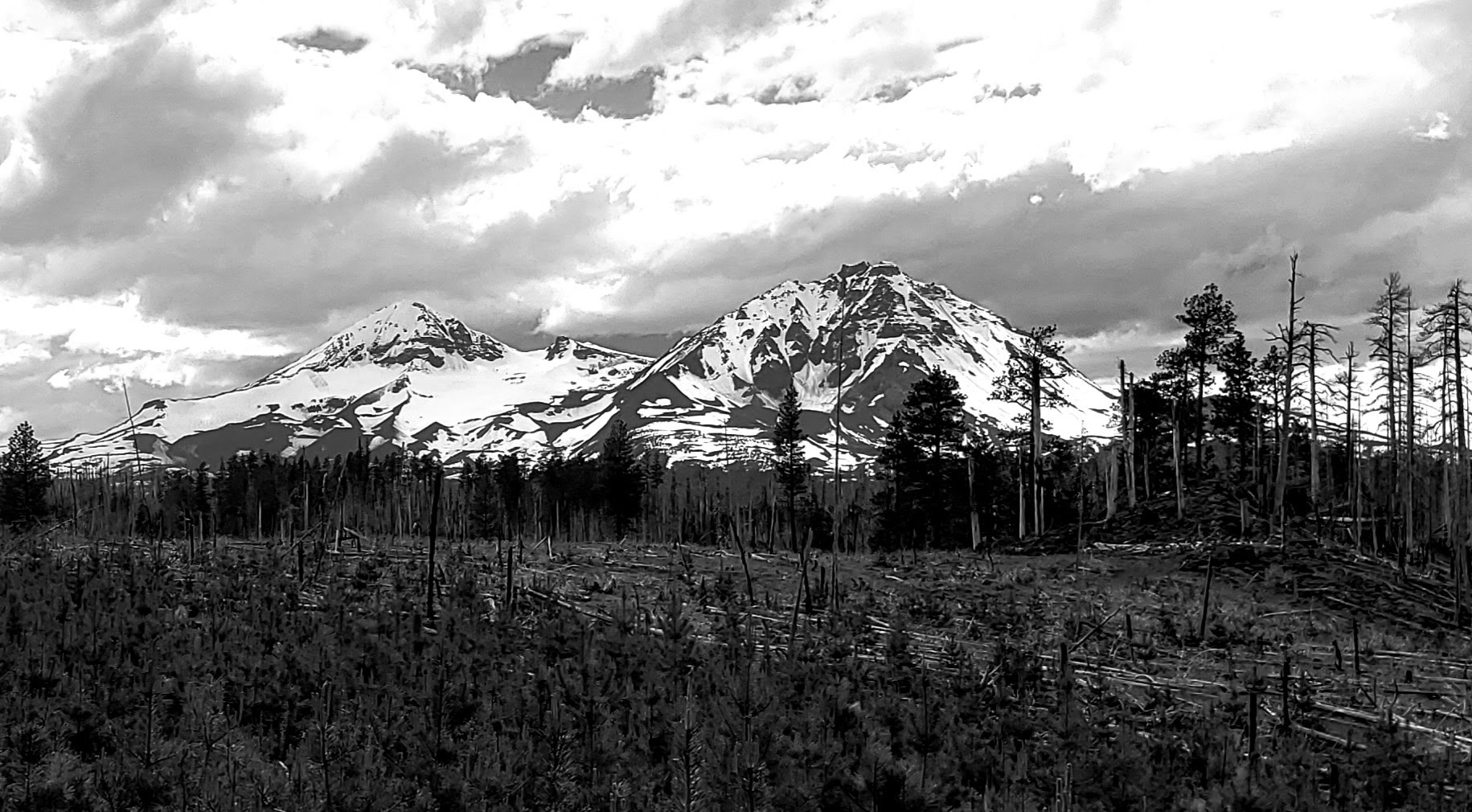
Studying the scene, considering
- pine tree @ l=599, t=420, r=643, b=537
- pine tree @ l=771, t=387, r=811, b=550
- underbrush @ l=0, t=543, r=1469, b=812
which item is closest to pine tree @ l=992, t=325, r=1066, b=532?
pine tree @ l=771, t=387, r=811, b=550

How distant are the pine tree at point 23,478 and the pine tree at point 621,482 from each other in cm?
3071

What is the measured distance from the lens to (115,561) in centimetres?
1714

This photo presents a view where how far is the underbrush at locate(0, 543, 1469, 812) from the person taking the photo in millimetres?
6801

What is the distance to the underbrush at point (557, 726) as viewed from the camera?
680 centimetres

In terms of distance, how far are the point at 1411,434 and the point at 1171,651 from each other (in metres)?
23.2

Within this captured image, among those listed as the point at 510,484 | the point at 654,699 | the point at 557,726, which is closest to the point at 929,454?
the point at 510,484

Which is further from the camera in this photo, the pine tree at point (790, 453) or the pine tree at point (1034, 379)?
the pine tree at point (790, 453)

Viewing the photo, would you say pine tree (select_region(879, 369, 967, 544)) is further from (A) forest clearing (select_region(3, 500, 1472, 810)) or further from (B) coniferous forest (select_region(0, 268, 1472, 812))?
(A) forest clearing (select_region(3, 500, 1472, 810))

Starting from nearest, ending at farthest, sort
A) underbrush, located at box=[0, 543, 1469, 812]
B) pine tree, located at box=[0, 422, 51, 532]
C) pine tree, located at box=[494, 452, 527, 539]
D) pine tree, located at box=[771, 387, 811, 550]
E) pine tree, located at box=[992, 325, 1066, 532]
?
underbrush, located at box=[0, 543, 1469, 812]
pine tree, located at box=[992, 325, 1066, 532]
pine tree, located at box=[771, 387, 811, 550]
pine tree, located at box=[0, 422, 51, 532]
pine tree, located at box=[494, 452, 527, 539]

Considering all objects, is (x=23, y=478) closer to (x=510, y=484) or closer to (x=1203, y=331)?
(x=510, y=484)

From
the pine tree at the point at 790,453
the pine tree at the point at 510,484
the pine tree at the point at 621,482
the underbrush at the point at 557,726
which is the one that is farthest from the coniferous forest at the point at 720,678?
the pine tree at the point at 510,484

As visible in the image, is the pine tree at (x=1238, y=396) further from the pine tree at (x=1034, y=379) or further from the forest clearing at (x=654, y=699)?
the forest clearing at (x=654, y=699)

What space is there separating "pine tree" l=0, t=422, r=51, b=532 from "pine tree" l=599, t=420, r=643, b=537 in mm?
30710

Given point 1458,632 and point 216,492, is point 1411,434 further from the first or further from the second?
point 216,492
